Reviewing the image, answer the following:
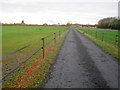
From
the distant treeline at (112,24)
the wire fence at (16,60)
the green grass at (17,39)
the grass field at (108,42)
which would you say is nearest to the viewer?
the wire fence at (16,60)

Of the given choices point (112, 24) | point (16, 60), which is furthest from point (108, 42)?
point (16, 60)

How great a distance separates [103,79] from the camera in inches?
181

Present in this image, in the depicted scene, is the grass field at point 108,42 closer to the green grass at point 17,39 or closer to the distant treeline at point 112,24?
the distant treeline at point 112,24

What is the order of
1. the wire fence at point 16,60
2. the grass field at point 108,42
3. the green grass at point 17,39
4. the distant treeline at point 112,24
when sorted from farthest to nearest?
the distant treeline at point 112,24, the green grass at point 17,39, the grass field at point 108,42, the wire fence at point 16,60

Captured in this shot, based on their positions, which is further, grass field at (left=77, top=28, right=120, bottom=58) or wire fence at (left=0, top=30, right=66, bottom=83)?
grass field at (left=77, top=28, right=120, bottom=58)

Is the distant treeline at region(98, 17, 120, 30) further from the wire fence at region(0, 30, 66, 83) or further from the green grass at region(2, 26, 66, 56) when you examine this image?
the green grass at region(2, 26, 66, 56)

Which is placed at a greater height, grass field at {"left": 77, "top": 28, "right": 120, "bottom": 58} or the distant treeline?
the distant treeline

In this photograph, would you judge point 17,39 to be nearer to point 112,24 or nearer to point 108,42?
point 108,42

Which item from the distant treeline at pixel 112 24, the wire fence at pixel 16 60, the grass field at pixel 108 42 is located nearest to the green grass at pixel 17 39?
the wire fence at pixel 16 60

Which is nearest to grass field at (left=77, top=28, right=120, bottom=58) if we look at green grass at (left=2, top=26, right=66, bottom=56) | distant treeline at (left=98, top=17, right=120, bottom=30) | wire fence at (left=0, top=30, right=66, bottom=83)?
distant treeline at (left=98, top=17, right=120, bottom=30)

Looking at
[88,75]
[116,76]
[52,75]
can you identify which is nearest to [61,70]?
[52,75]

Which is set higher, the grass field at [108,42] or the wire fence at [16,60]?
the grass field at [108,42]

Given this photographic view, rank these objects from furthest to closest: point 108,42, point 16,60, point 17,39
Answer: point 17,39, point 108,42, point 16,60

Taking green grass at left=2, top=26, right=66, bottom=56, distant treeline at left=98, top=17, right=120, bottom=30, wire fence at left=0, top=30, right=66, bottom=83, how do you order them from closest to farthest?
1. wire fence at left=0, top=30, right=66, bottom=83
2. green grass at left=2, top=26, right=66, bottom=56
3. distant treeline at left=98, top=17, right=120, bottom=30
